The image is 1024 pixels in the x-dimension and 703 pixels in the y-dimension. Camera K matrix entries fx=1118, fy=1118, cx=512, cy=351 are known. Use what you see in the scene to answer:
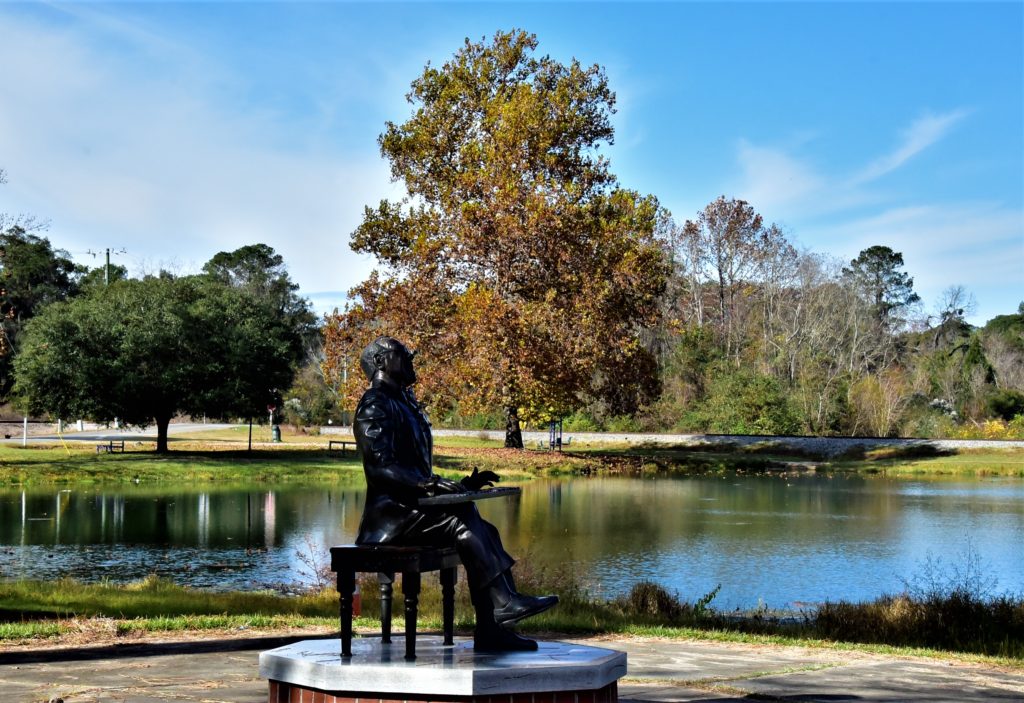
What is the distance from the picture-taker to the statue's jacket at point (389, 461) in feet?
22.6

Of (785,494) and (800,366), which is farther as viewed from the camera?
(800,366)

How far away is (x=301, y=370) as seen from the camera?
268 ft

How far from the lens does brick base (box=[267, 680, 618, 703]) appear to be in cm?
605

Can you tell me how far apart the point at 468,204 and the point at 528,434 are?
757 inches

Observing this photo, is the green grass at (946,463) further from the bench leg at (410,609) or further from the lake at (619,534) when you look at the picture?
the bench leg at (410,609)

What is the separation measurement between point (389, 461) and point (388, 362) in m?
0.71

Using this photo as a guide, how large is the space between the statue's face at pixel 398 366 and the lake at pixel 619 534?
9.26 metres

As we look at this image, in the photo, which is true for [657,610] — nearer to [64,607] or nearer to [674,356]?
[64,607]

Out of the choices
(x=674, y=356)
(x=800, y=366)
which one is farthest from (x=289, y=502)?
(x=800, y=366)

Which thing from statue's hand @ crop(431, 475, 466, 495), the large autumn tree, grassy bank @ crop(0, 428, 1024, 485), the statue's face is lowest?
grassy bank @ crop(0, 428, 1024, 485)

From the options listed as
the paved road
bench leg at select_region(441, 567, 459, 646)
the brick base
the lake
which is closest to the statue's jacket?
bench leg at select_region(441, 567, 459, 646)

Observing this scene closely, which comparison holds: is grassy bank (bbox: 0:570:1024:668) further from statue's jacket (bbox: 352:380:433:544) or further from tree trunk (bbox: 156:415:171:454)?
tree trunk (bbox: 156:415:171:454)

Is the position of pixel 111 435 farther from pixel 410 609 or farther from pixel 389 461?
pixel 410 609

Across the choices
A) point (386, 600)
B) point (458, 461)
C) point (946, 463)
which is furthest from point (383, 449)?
point (946, 463)
